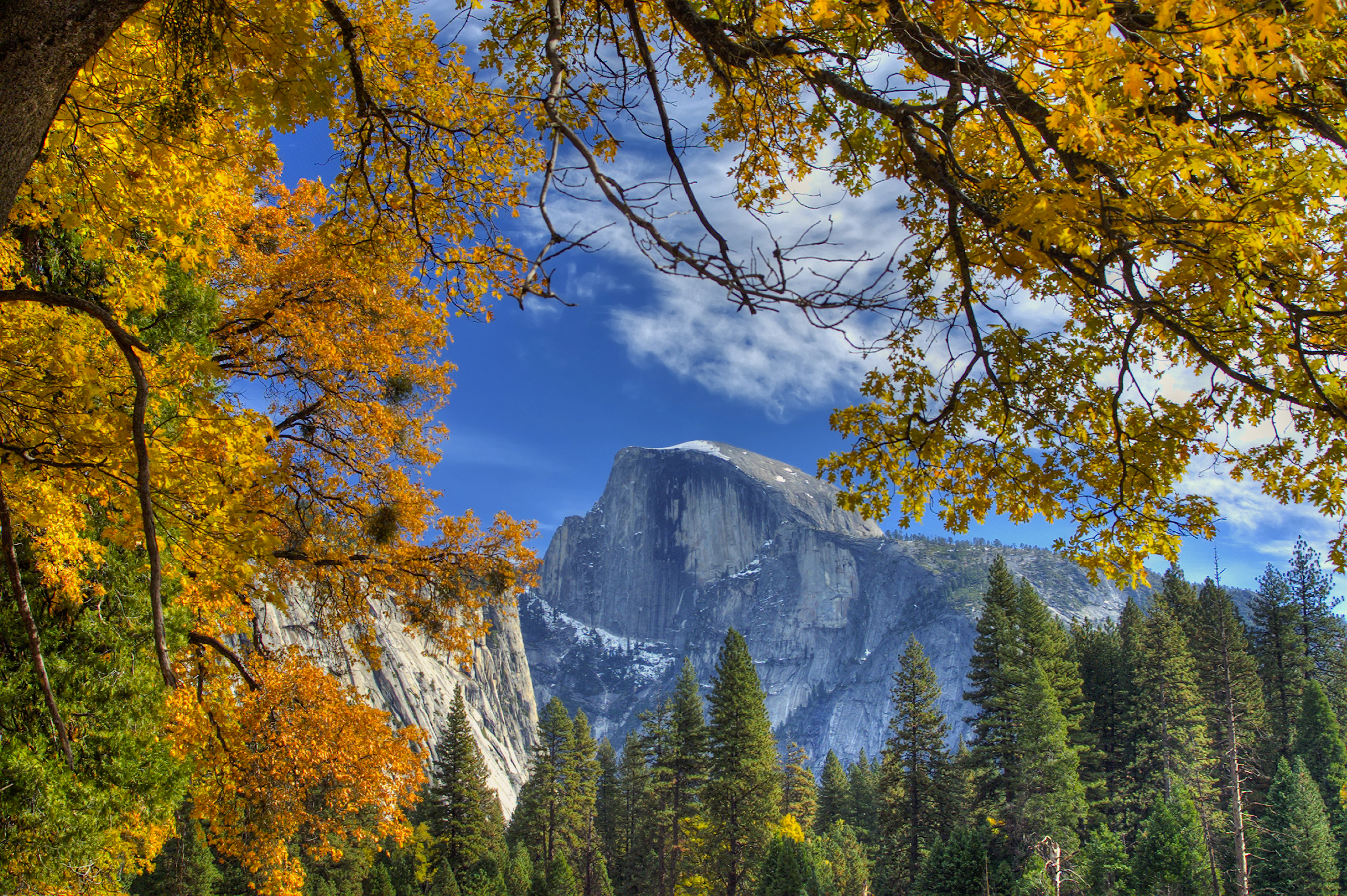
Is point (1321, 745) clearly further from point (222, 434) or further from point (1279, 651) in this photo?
point (222, 434)

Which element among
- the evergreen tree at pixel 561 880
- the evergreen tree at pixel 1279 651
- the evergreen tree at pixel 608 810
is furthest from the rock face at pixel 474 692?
the evergreen tree at pixel 1279 651

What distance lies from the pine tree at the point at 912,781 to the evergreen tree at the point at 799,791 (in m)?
12.9

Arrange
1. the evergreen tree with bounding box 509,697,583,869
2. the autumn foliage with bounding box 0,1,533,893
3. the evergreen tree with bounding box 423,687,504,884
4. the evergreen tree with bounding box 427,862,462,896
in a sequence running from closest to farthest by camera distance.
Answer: the autumn foliage with bounding box 0,1,533,893, the evergreen tree with bounding box 427,862,462,896, the evergreen tree with bounding box 423,687,504,884, the evergreen tree with bounding box 509,697,583,869

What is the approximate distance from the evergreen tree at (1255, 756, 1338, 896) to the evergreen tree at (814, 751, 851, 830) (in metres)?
26.4

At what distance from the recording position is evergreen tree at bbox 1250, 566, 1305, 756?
35.6 meters

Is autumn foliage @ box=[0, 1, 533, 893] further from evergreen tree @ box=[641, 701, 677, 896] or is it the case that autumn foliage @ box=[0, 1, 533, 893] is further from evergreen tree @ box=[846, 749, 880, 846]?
evergreen tree @ box=[846, 749, 880, 846]

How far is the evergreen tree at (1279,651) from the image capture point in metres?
35.6

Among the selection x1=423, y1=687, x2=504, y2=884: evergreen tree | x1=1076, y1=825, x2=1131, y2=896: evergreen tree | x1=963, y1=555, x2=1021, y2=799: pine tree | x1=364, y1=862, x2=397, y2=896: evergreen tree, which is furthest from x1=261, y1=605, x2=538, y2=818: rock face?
x1=1076, y1=825, x2=1131, y2=896: evergreen tree

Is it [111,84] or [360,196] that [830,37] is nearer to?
[360,196]

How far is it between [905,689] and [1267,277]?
91.5 feet

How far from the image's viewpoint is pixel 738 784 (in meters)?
25.9

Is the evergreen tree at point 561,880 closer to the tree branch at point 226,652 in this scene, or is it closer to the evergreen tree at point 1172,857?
the evergreen tree at point 1172,857

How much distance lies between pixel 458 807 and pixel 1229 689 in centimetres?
3181

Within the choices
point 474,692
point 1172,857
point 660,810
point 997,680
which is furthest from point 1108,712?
point 474,692
